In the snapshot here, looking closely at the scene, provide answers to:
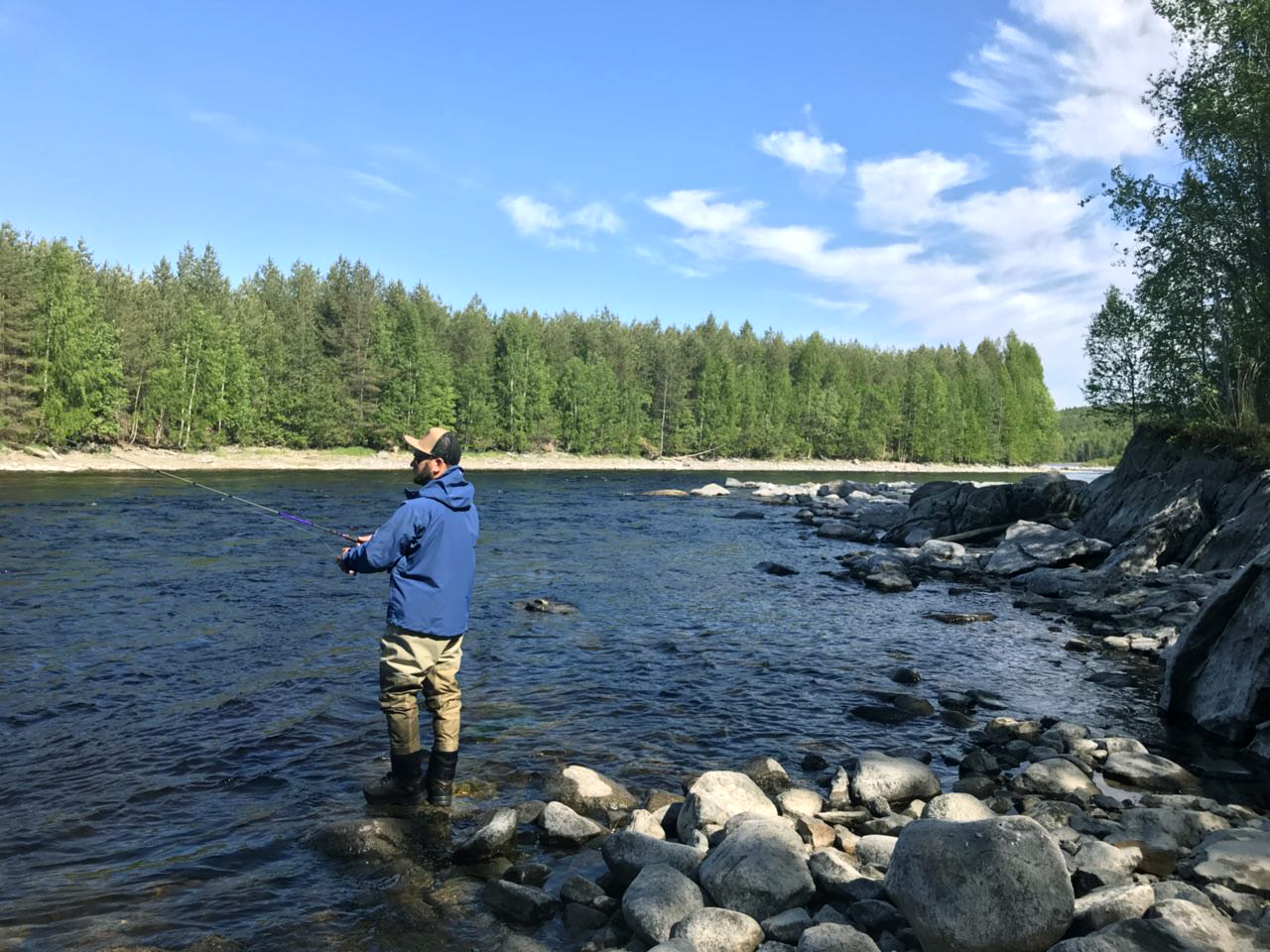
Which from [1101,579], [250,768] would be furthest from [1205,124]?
[250,768]

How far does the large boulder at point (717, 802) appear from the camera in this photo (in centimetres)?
693

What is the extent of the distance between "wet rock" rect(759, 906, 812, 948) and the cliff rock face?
13.5 metres

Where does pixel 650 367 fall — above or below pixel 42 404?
above

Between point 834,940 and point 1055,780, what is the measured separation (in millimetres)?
4593

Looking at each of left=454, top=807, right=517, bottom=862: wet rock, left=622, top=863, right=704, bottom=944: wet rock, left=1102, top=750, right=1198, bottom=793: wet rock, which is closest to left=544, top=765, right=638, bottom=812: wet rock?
left=454, top=807, right=517, bottom=862: wet rock

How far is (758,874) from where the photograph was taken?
5.75 meters

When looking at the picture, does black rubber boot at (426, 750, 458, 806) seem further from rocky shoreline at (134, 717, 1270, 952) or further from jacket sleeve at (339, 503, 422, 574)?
jacket sleeve at (339, 503, 422, 574)

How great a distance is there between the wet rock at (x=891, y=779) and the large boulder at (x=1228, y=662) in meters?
4.46

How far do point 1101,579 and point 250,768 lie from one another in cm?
1964

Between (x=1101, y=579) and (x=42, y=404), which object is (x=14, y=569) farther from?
(x=42, y=404)

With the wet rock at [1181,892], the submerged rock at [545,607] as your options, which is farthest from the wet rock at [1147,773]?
the submerged rock at [545,607]

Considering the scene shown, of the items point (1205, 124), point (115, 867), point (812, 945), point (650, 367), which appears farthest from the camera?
point (650, 367)

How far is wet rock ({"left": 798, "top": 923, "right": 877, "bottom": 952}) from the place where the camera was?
4.79m

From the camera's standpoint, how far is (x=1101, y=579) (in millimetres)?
19812
